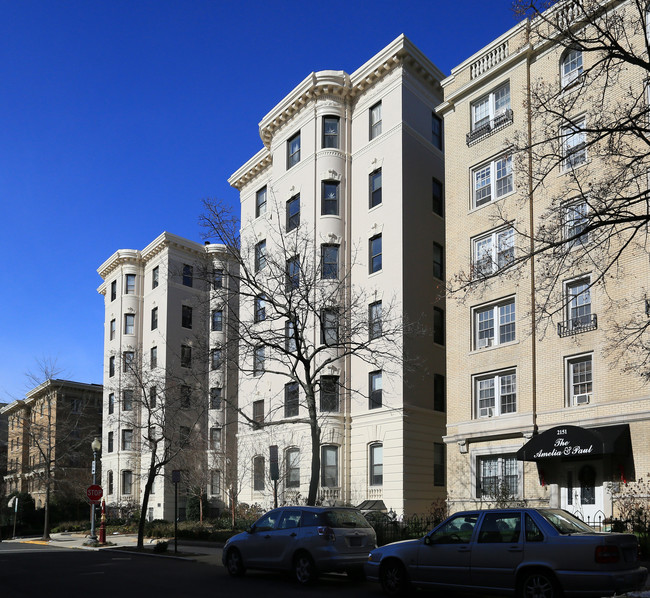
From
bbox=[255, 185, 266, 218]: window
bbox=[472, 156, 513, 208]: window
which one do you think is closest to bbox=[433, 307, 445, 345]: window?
bbox=[472, 156, 513, 208]: window

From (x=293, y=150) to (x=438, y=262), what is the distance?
1035 cm

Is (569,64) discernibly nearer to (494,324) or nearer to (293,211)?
(494,324)

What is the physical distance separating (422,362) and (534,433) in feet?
28.6

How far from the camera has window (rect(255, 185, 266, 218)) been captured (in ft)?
→ 147

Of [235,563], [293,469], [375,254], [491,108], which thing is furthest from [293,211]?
[235,563]

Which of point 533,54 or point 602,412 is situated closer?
point 602,412

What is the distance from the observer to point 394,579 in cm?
1452

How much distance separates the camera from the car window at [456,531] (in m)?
13.7

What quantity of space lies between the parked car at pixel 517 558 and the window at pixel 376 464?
1877 centimetres

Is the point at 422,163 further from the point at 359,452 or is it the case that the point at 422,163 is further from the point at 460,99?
the point at 359,452

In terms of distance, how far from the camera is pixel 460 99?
31375mm

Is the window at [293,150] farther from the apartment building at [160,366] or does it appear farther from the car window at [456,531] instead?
the car window at [456,531]

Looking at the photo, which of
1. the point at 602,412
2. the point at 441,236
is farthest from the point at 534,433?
the point at 441,236

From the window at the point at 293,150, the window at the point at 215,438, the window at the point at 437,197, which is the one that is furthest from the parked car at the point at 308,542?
the window at the point at 215,438
